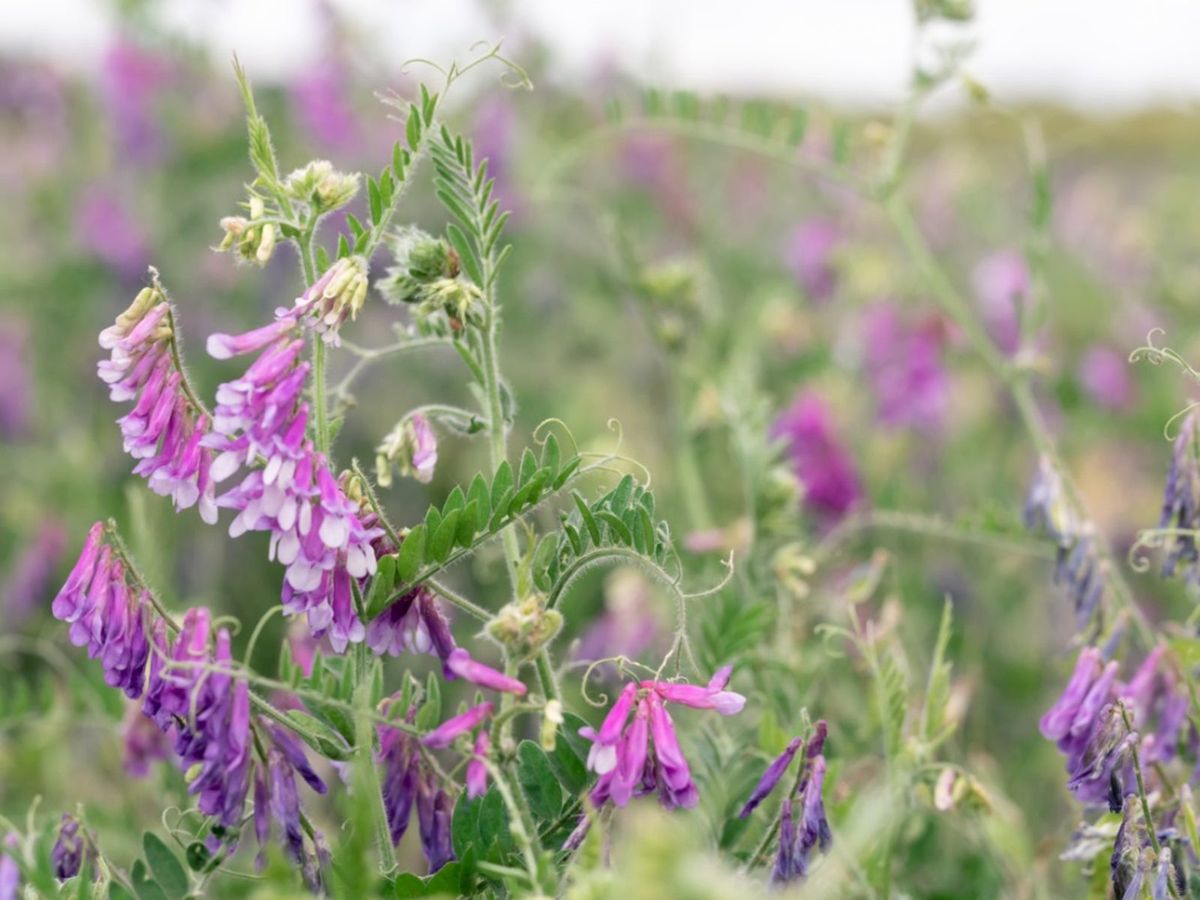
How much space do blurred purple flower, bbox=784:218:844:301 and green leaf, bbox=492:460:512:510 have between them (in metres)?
2.39

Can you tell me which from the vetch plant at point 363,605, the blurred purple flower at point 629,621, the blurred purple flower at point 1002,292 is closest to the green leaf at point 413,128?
the vetch plant at point 363,605

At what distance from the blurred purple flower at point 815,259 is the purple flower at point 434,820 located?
2.40 meters

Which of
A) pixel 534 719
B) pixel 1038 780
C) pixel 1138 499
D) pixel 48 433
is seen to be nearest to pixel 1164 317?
pixel 1138 499

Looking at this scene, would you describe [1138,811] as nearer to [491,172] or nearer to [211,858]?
[211,858]

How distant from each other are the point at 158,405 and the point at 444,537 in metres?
0.26

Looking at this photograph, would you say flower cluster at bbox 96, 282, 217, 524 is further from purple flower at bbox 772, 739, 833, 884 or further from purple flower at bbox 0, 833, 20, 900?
purple flower at bbox 772, 739, 833, 884

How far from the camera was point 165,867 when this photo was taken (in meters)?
1.24

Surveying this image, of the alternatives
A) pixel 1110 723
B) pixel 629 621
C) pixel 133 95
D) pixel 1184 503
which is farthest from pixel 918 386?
pixel 133 95

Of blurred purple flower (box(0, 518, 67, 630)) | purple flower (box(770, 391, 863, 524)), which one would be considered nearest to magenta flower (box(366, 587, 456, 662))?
purple flower (box(770, 391, 863, 524))

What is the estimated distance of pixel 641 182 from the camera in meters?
4.82

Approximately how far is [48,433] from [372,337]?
3.70 ft

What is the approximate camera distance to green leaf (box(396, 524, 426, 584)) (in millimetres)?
1126

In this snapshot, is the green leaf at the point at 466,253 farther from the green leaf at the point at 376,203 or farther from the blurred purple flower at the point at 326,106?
the blurred purple flower at the point at 326,106

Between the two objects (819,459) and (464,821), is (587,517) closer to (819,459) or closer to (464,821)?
(464,821)
